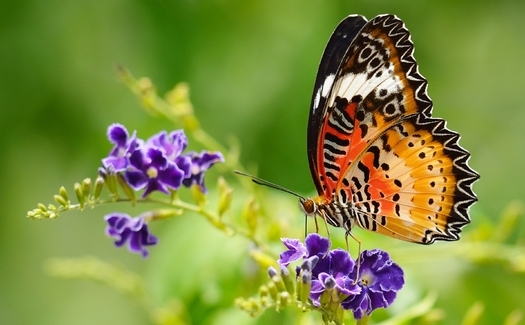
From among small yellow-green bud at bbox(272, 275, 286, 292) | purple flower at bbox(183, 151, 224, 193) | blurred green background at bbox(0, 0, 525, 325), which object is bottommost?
small yellow-green bud at bbox(272, 275, 286, 292)

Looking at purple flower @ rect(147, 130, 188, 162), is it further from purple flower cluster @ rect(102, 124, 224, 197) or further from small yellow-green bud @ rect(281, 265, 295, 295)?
small yellow-green bud @ rect(281, 265, 295, 295)

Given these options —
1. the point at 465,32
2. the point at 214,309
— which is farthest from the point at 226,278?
the point at 465,32

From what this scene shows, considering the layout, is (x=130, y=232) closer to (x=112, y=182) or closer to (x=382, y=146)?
(x=112, y=182)

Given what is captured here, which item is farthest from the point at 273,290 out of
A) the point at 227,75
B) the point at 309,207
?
the point at 227,75

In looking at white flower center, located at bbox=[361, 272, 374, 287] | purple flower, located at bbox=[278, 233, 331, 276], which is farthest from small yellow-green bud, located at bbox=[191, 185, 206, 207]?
white flower center, located at bbox=[361, 272, 374, 287]

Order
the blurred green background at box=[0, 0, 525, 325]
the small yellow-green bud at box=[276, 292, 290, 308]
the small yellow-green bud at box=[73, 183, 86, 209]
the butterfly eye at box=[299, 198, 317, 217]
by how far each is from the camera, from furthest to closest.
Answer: the blurred green background at box=[0, 0, 525, 325]
the butterfly eye at box=[299, 198, 317, 217]
the small yellow-green bud at box=[73, 183, 86, 209]
the small yellow-green bud at box=[276, 292, 290, 308]

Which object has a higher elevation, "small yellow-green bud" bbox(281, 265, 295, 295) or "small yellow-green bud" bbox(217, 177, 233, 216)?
"small yellow-green bud" bbox(217, 177, 233, 216)
